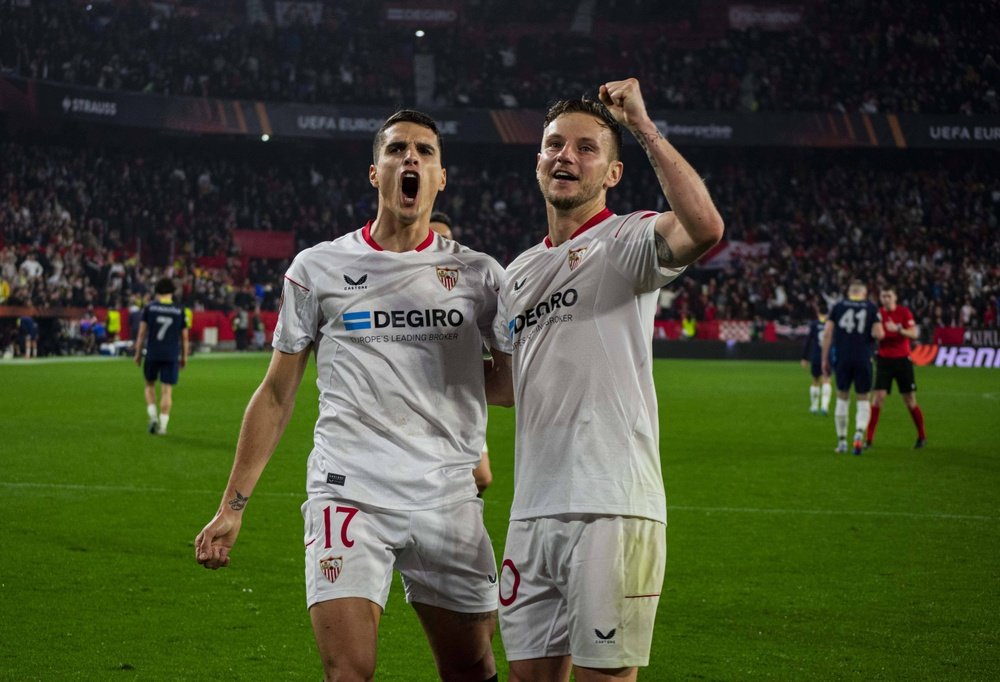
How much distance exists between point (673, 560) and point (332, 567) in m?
5.02

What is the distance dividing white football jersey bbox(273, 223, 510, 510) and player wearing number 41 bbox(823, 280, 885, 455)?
11378 millimetres

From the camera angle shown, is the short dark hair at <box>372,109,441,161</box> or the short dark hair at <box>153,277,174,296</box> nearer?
the short dark hair at <box>372,109,441,161</box>

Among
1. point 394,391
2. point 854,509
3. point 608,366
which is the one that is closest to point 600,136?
point 608,366

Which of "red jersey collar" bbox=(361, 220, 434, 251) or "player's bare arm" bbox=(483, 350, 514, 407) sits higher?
"red jersey collar" bbox=(361, 220, 434, 251)

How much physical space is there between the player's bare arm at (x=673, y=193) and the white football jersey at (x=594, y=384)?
89 millimetres

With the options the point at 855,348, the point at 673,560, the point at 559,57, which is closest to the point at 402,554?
the point at 673,560

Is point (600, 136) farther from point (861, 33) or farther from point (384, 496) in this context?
point (861, 33)

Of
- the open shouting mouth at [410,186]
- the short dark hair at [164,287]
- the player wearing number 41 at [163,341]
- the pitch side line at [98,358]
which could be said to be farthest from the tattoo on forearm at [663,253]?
the pitch side line at [98,358]

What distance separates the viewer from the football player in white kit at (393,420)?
4.00 metres

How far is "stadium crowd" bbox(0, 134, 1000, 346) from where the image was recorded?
40.8 m

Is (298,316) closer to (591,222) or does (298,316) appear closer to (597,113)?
(591,222)

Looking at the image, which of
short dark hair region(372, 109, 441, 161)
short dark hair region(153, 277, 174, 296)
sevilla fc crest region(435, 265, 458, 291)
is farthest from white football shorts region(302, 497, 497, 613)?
short dark hair region(153, 277, 174, 296)

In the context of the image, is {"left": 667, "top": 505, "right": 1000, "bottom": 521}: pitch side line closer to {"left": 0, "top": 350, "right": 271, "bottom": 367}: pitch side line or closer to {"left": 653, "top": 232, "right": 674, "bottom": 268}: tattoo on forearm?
{"left": 653, "top": 232, "right": 674, "bottom": 268}: tattoo on forearm

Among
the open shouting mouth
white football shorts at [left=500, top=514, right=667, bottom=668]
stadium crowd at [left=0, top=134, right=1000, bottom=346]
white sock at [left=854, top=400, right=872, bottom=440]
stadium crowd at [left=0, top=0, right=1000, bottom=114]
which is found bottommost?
white sock at [left=854, top=400, right=872, bottom=440]
